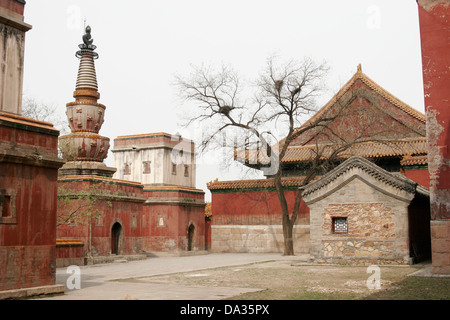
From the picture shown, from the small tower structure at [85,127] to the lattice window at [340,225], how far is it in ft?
36.4

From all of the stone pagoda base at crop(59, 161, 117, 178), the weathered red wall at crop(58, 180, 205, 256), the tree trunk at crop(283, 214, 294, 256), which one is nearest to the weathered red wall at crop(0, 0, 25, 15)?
the weathered red wall at crop(58, 180, 205, 256)

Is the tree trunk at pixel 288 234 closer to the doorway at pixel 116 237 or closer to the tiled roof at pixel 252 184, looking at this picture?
the tiled roof at pixel 252 184

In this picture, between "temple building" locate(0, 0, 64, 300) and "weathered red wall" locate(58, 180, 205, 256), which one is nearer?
"temple building" locate(0, 0, 64, 300)

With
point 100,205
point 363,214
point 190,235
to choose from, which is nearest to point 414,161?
point 363,214

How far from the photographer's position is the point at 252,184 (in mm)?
29625

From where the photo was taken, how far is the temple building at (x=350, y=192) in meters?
18.4

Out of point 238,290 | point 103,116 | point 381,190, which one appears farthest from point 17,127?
point 103,116

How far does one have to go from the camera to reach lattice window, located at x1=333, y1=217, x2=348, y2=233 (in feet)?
62.8

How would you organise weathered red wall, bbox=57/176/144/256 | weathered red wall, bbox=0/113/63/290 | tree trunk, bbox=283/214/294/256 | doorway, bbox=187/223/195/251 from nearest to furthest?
weathered red wall, bbox=0/113/63/290, weathered red wall, bbox=57/176/144/256, tree trunk, bbox=283/214/294/256, doorway, bbox=187/223/195/251

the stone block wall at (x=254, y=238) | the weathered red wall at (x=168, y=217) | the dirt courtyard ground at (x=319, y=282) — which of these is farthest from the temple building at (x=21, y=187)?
the stone block wall at (x=254, y=238)

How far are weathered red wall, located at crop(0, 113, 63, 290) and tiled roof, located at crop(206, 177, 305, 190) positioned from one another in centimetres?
1865

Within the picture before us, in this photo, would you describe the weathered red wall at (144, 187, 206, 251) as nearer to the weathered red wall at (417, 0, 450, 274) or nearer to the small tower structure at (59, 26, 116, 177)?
the small tower structure at (59, 26, 116, 177)
